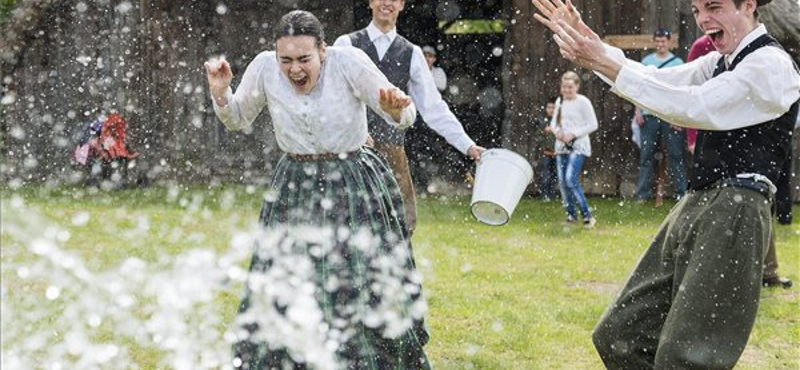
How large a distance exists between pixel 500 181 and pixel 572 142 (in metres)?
5.87

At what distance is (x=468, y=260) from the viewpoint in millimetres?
8547

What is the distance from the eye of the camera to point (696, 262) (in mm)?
3936

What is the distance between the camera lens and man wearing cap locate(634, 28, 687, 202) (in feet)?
37.7

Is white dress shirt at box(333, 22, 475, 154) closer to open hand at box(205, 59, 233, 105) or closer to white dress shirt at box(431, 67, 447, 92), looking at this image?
open hand at box(205, 59, 233, 105)

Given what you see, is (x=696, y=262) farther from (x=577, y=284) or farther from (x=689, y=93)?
(x=577, y=284)

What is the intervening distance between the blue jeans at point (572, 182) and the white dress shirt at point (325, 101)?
5.65m

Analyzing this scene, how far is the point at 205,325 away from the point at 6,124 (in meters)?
9.86

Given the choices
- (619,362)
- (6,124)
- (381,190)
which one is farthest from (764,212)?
(6,124)

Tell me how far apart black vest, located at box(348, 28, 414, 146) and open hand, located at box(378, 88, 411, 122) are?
1.38 metres

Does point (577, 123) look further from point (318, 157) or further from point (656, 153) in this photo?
point (318, 157)

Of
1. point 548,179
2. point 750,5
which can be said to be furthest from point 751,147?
point 548,179

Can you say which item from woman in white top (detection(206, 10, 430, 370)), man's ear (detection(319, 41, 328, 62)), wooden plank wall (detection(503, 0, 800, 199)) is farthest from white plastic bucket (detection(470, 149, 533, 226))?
wooden plank wall (detection(503, 0, 800, 199))

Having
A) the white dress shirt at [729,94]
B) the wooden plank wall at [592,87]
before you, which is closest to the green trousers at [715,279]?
the white dress shirt at [729,94]

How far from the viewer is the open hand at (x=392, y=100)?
15.4ft
